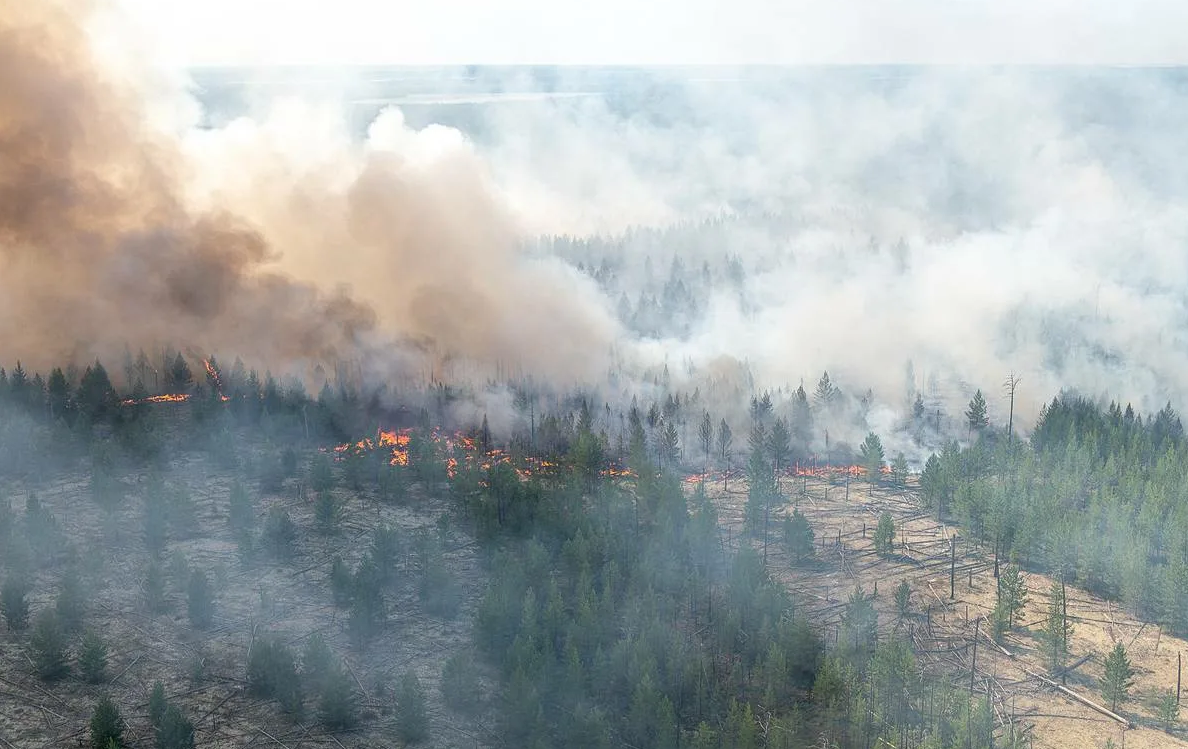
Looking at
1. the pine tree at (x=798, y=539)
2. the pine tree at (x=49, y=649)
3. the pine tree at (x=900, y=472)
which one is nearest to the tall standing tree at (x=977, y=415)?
the pine tree at (x=900, y=472)

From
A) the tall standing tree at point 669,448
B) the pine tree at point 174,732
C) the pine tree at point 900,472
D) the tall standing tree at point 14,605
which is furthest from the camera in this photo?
the tall standing tree at point 669,448

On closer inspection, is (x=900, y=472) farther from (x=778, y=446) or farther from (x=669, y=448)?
(x=669, y=448)

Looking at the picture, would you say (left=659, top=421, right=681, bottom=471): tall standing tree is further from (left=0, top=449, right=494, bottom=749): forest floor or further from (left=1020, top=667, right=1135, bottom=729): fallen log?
(left=1020, top=667, right=1135, bottom=729): fallen log

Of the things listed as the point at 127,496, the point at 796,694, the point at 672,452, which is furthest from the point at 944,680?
the point at 127,496

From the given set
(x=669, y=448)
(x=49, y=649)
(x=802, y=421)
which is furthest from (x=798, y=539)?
(x=49, y=649)

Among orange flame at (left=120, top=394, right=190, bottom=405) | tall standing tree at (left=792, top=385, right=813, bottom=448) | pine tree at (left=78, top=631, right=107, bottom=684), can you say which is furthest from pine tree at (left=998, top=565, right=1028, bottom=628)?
orange flame at (left=120, top=394, right=190, bottom=405)

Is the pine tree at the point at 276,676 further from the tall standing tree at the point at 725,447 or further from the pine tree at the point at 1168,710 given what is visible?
the tall standing tree at the point at 725,447
